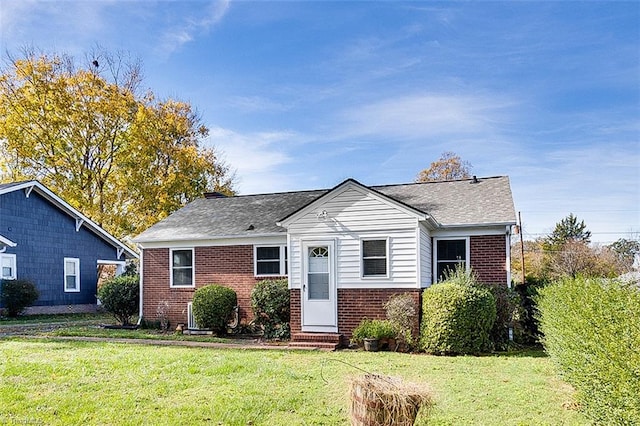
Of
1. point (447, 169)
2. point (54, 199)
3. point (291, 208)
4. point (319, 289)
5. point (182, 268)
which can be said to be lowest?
point (319, 289)

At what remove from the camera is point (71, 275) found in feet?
74.8

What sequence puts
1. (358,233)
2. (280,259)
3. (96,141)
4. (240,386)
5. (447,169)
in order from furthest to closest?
1. (447,169)
2. (96,141)
3. (280,259)
4. (358,233)
5. (240,386)

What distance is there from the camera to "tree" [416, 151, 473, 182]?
39.1m

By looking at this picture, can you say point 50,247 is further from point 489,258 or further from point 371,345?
point 489,258

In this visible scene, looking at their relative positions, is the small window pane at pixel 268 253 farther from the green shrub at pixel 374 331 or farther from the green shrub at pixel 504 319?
the green shrub at pixel 504 319

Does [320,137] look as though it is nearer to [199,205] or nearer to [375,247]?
[199,205]

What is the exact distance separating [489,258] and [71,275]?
18.1 metres

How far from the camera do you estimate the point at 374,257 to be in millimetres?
12180

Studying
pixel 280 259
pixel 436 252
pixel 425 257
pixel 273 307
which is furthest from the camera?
pixel 280 259

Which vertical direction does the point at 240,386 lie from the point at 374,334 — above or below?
above

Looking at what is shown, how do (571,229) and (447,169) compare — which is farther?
(571,229)

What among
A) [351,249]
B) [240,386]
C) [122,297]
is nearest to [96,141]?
[122,297]

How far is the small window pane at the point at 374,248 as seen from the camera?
12.1 meters

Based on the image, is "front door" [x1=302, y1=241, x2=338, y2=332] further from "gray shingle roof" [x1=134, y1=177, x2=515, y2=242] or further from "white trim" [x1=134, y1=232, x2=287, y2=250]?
"white trim" [x1=134, y1=232, x2=287, y2=250]
